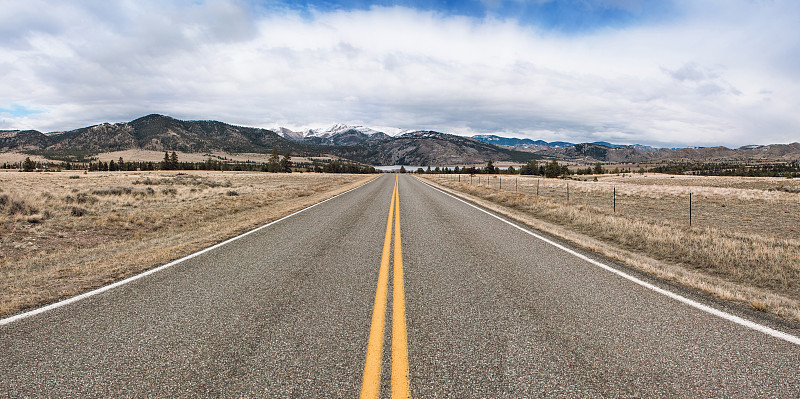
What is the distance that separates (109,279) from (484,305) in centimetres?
594

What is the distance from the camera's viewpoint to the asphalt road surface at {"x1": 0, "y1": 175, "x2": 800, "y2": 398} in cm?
A: 291

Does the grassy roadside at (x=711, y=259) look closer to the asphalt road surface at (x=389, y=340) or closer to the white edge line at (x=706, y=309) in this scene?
the white edge line at (x=706, y=309)

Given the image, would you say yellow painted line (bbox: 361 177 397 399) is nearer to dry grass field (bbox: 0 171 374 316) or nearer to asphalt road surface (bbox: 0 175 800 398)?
asphalt road surface (bbox: 0 175 800 398)

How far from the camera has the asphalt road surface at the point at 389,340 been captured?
291 centimetres

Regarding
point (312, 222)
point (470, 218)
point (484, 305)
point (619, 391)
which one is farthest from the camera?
point (470, 218)

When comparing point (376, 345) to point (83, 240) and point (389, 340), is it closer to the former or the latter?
point (389, 340)

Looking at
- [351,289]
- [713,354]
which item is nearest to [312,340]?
[351,289]

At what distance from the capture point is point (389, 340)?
3.62 metres

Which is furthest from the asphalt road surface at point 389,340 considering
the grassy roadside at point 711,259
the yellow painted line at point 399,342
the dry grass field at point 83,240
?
the grassy roadside at point 711,259

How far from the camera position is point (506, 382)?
294cm

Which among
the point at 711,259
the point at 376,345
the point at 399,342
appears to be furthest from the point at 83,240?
the point at 711,259

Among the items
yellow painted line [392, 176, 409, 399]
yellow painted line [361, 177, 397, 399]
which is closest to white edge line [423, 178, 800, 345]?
yellow painted line [392, 176, 409, 399]

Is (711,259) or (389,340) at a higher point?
(389,340)

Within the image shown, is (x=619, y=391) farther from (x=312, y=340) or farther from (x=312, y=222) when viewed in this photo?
(x=312, y=222)
